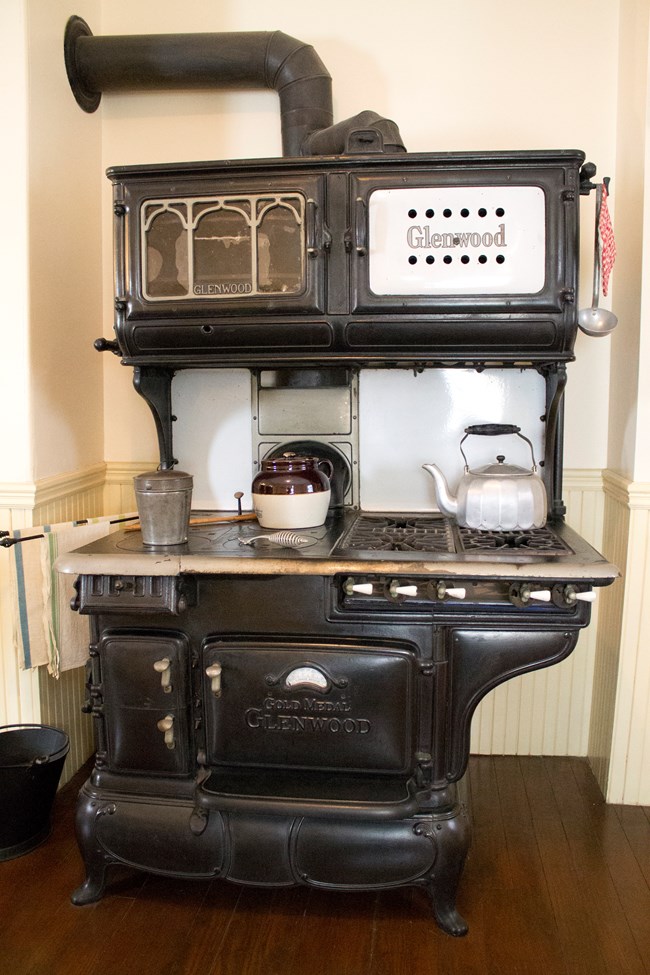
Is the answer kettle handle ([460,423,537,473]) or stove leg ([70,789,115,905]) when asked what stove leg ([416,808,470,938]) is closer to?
stove leg ([70,789,115,905])

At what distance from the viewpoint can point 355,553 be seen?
5.95 ft

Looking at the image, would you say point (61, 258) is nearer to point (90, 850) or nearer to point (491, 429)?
point (491, 429)

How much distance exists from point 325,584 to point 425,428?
31.0 inches

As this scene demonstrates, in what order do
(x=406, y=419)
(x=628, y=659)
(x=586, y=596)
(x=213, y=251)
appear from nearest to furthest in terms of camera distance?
(x=586, y=596) < (x=213, y=251) < (x=628, y=659) < (x=406, y=419)

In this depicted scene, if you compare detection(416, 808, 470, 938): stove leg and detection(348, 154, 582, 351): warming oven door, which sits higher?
detection(348, 154, 582, 351): warming oven door

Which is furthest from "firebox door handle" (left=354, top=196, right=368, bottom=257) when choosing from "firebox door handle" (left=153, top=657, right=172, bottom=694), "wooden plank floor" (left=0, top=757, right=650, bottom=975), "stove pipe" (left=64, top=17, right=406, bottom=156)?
"wooden plank floor" (left=0, top=757, right=650, bottom=975)

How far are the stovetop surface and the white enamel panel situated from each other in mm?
612

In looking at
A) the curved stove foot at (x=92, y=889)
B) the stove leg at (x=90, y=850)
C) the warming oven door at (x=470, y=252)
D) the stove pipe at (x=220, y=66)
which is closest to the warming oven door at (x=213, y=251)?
the warming oven door at (x=470, y=252)

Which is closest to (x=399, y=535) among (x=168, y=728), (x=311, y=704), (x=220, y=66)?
(x=311, y=704)

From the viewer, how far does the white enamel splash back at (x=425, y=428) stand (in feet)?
7.82

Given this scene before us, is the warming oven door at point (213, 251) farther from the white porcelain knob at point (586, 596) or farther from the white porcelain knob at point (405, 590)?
the white porcelain knob at point (586, 596)

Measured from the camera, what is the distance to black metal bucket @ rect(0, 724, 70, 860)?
2021 mm

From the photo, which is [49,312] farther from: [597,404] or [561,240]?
[597,404]

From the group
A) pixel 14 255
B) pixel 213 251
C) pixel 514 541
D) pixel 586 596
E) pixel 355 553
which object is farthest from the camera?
pixel 14 255
